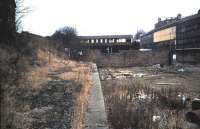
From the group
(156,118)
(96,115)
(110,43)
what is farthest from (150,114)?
(110,43)

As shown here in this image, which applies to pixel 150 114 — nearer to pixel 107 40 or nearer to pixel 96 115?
pixel 96 115

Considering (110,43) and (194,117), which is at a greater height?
(110,43)

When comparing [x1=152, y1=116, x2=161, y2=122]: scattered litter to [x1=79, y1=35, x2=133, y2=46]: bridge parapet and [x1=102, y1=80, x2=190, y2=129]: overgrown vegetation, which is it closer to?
[x1=102, y1=80, x2=190, y2=129]: overgrown vegetation

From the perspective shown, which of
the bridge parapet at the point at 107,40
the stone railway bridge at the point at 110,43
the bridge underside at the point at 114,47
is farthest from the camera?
the bridge parapet at the point at 107,40

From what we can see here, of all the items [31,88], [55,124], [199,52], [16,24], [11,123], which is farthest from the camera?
[199,52]

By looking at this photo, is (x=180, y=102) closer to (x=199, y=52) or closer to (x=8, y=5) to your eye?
(x=8, y=5)

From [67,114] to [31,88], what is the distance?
487cm

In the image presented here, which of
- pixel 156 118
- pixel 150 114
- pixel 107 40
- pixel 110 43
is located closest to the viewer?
pixel 156 118

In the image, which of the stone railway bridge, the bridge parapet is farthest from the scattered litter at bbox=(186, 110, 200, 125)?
the bridge parapet

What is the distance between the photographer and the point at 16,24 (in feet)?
83.0

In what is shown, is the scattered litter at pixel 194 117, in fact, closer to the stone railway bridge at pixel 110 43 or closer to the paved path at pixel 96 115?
the paved path at pixel 96 115

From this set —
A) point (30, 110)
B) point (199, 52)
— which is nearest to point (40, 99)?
point (30, 110)

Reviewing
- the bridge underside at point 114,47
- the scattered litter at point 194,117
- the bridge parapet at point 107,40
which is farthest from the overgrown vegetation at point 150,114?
the bridge parapet at point 107,40

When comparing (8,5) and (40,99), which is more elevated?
(8,5)
